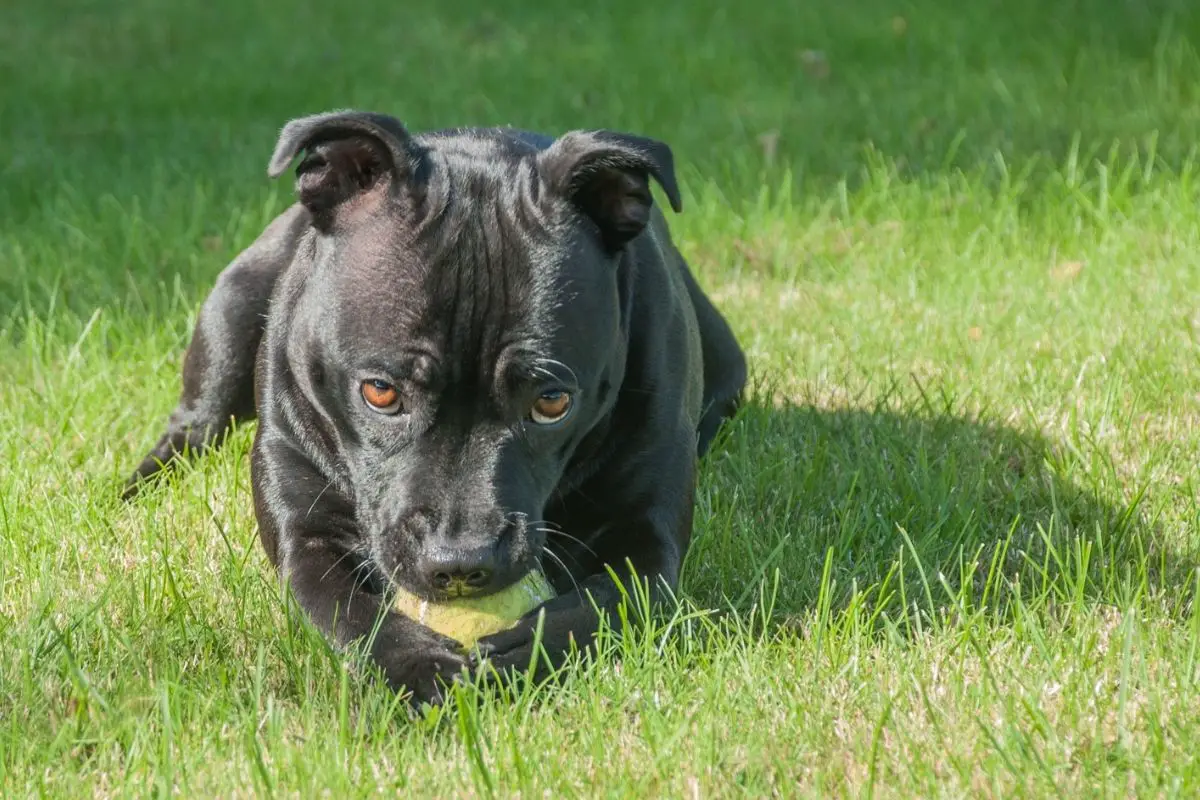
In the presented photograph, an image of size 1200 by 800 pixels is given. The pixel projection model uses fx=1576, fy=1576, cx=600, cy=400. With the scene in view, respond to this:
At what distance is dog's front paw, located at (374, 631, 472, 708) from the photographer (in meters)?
3.28

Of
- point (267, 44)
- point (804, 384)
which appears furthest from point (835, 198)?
point (267, 44)

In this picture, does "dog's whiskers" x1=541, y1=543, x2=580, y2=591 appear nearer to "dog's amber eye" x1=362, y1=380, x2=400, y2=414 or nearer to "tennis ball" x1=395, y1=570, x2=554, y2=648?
"tennis ball" x1=395, y1=570, x2=554, y2=648

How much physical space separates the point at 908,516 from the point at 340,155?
175cm

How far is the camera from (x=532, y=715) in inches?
124

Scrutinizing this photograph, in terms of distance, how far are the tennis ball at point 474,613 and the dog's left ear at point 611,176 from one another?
0.86 metres

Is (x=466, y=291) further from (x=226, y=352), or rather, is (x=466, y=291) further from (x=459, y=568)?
(x=226, y=352)

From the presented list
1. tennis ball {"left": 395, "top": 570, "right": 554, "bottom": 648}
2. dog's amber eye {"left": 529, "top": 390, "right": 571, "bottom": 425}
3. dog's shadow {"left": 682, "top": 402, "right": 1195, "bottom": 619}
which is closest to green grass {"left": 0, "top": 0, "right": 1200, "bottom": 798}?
dog's shadow {"left": 682, "top": 402, "right": 1195, "bottom": 619}

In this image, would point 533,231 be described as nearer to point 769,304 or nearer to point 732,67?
point 769,304

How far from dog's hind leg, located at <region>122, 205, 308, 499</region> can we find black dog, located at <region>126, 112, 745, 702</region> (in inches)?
24.1

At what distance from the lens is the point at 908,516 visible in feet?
13.7

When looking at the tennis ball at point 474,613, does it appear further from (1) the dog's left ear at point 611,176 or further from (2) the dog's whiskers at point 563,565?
(1) the dog's left ear at point 611,176

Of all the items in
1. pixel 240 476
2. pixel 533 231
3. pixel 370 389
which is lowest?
pixel 240 476

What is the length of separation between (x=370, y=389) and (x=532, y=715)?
79cm

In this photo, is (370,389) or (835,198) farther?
(835,198)
